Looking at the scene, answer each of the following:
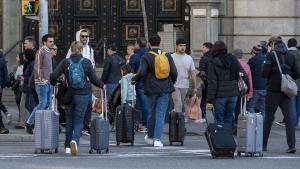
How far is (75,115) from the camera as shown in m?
17.7

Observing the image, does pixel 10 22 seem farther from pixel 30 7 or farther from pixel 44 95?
pixel 44 95

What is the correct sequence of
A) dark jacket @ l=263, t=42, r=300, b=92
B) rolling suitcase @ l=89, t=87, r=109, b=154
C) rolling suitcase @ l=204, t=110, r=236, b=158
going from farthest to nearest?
dark jacket @ l=263, t=42, r=300, b=92
rolling suitcase @ l=89, t=87, r=109, b=154
rolling suitcase @ l=204, t=110, r=236, b=158

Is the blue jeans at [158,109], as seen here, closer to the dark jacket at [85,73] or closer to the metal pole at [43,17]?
the dark jacket at [85,73]

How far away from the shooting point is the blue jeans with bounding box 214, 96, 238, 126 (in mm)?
18000

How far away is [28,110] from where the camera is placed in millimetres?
22578

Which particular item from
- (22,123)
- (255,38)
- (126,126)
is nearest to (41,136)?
(126,126)

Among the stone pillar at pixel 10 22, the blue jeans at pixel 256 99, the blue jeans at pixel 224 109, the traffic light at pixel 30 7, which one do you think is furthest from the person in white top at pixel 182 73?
the stone pillar at pixel 10 22

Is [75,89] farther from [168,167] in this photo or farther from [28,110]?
[28,110]

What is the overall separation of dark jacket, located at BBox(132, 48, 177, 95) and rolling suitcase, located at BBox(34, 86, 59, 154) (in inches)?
70.7

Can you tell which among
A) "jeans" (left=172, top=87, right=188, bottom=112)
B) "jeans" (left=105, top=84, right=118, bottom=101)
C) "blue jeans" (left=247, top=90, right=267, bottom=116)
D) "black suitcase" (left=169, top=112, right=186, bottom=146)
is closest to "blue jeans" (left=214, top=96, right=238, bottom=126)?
"black suitcase" (left=169, top=112, right=186, bottom=146)

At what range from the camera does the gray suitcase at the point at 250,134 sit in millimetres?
17625

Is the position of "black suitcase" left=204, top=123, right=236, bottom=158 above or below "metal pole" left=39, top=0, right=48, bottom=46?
below

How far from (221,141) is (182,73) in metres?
5.53

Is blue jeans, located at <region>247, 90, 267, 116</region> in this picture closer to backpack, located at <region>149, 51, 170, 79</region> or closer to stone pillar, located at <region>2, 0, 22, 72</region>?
backpack, located at <region>149, 51, 170, 79</region>
